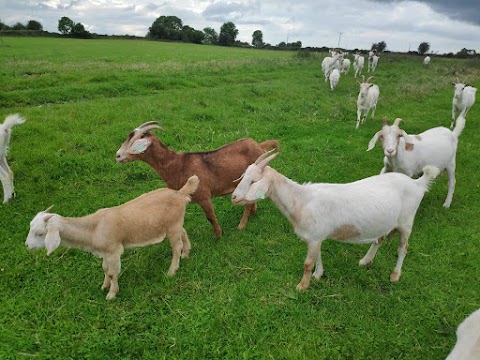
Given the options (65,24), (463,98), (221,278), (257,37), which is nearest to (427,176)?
(221,278)

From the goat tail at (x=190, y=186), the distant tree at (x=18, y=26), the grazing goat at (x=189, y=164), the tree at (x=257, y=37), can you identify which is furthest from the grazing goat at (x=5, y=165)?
the tree at (x=257, y=37)

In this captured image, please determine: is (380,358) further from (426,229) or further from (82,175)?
(82,175)

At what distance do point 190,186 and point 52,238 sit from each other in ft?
6.11

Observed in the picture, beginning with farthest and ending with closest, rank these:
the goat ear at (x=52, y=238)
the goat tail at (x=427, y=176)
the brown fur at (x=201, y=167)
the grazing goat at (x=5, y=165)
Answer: the grazing goat at (x=5, y=165) < the brown fur at (x=201, y=167) < the goat tail at (x=427, y=176) < the goat ear at (x=52, y=238)

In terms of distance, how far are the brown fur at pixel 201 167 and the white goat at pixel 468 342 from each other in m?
3.62

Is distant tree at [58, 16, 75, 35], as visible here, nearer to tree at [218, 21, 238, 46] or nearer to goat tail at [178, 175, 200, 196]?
tree at [218, 21, 238, 46]

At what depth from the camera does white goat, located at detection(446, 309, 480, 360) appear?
217 cm

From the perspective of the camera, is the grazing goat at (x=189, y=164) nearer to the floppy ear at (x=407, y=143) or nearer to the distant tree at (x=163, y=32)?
the floppy ear at (x=407, y=143)

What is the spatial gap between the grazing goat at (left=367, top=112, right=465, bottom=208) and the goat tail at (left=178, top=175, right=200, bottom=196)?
349 cm

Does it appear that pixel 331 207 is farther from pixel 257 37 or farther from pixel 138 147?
pixel 257 37

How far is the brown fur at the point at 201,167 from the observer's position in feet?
18.1

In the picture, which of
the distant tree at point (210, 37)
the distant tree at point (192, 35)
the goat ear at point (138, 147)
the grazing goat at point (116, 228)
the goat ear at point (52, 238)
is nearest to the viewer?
the goat ear at point (52, 238)

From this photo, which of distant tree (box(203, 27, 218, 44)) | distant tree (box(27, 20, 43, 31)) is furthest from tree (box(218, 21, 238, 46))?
distant tree (box(27, 20, 43, 31))

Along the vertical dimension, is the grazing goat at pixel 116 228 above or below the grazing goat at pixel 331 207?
below
